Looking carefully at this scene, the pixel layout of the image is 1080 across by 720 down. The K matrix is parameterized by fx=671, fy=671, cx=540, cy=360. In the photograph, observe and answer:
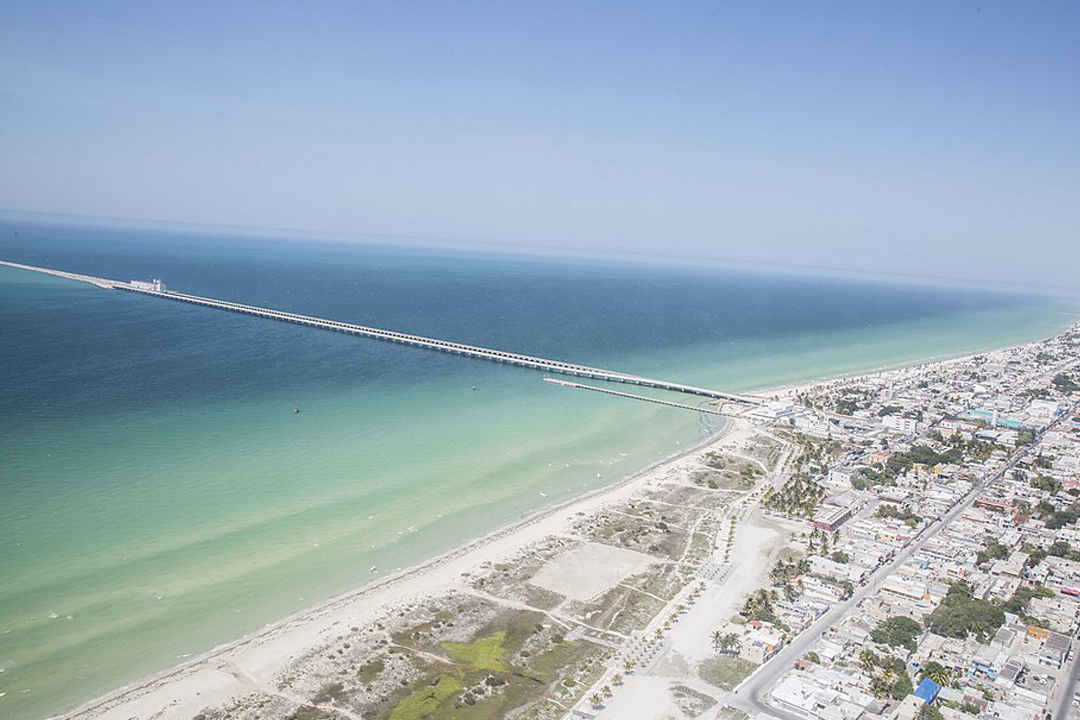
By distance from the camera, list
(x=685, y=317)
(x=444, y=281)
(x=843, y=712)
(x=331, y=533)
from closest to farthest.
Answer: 1. (x=843, y=712)
2. (x=331, y=533)
3. (x=685, y=317)
4. (x=444, y=281)

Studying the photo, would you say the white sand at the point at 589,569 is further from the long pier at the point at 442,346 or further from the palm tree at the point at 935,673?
the long pier at the point at 442,346

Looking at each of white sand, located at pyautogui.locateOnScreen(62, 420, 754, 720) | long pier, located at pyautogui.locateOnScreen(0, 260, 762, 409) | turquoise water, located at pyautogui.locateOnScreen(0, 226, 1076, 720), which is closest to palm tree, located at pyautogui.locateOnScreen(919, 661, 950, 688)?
white sand, located at pyautogui.locateOnScreen(62, 420, 754, 720)

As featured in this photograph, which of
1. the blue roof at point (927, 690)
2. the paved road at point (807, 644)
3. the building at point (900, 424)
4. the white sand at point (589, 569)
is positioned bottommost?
the white sand at point (589, 569)

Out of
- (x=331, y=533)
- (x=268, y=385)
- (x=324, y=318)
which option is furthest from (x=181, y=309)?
(x=331, y=533)

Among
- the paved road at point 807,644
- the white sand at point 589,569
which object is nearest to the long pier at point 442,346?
the paved road at point 807,644

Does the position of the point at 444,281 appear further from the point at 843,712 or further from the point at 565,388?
the point at 843,712

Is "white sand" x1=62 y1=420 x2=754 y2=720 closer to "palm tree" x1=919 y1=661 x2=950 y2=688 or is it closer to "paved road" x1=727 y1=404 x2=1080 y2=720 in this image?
"paved road" x1=727 y1=404 x2=1080 y2=720
